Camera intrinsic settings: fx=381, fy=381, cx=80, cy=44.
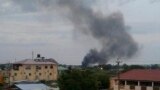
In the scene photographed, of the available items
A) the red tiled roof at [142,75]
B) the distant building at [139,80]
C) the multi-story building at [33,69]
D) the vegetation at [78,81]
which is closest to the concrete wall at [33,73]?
the multi-story building at [33,69]

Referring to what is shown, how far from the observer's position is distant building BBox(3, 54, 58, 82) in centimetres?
8950

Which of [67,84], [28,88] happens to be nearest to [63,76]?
[67,84]

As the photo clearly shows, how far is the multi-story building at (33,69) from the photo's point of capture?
89.5m

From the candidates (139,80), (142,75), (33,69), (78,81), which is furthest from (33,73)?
(139,80)

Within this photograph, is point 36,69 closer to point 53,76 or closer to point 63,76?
point 53,76

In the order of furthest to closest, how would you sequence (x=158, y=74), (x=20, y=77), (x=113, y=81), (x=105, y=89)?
(x=20, y=77) < (x=105, y=89) < (x=113, y=81) < (x=158, y=74)

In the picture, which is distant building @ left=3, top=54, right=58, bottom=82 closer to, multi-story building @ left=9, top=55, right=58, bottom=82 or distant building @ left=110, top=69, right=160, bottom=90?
multi-story building @ left=9, top=55, right=58, bottom=82

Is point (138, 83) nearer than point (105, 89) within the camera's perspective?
Yes

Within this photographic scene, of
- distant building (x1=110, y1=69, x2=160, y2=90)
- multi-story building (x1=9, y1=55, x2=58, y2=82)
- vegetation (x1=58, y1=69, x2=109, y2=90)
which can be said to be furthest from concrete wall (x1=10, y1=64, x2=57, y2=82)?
vegetation (x1=58, y1=69, x2=109, y2=90)

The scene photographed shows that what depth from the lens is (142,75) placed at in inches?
1818

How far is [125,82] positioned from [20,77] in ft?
153

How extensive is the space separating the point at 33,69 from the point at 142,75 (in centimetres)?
4774

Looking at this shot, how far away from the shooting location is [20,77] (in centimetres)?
8981

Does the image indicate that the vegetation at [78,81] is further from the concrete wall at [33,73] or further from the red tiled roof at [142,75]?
the concrete wall at [33,73]
